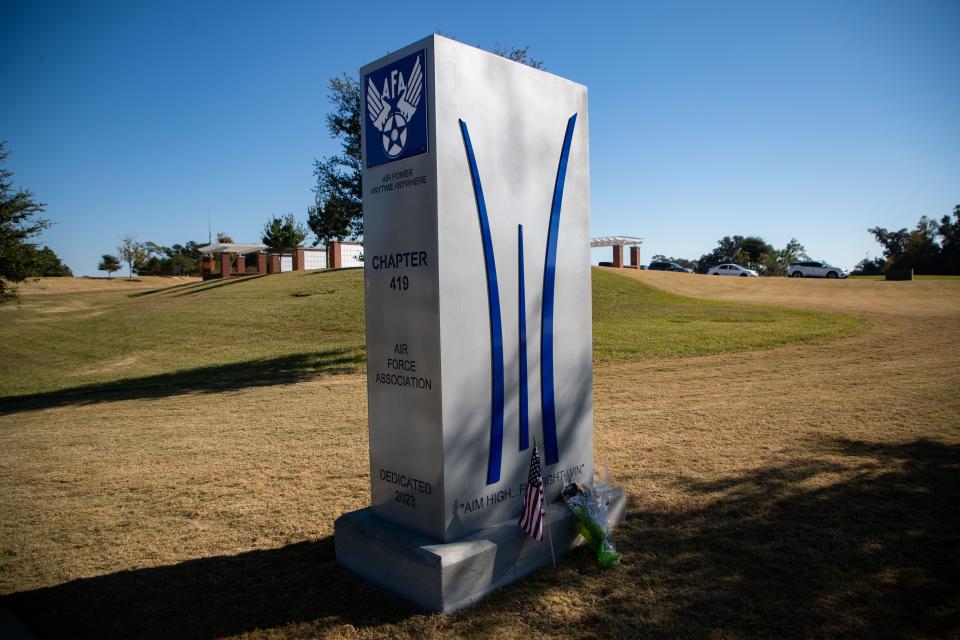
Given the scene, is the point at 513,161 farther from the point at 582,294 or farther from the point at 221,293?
the point at 221,293

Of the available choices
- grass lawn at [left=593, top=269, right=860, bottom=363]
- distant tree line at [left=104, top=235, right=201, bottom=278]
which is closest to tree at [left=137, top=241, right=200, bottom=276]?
distant tree line at [left=104, top=235, right=201, bottom=278]

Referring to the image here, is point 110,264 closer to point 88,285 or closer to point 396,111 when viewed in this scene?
point 88,285

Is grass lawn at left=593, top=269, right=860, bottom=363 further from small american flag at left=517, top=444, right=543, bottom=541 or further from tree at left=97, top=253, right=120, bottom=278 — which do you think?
tree at left=97, top=253, right=120, bottom=278

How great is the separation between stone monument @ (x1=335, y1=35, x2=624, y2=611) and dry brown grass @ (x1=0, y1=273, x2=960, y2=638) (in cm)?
33

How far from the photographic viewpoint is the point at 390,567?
3.78 metres

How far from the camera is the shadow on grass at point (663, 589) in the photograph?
3.27m

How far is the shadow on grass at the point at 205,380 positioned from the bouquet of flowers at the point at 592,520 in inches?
386

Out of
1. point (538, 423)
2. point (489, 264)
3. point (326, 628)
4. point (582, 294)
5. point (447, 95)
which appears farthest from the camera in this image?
point (582, 294)

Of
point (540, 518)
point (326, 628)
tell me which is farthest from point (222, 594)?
point (540, 518)

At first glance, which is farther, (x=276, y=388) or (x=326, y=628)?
(x=276, y=388)

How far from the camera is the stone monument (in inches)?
144

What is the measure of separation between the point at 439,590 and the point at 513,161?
278 centimetres

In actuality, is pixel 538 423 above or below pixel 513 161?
below

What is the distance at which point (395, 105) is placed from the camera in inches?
154
